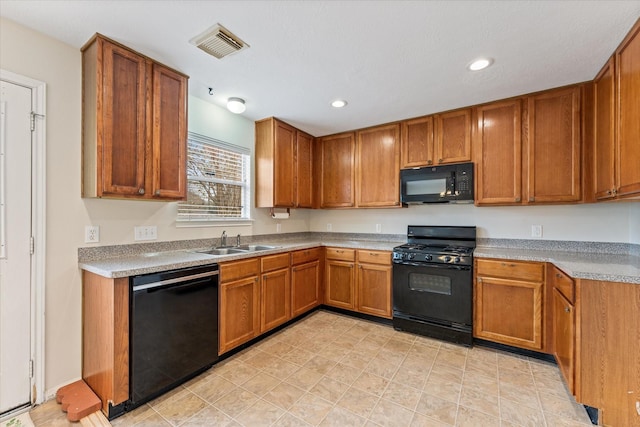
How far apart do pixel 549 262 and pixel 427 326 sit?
125 cm

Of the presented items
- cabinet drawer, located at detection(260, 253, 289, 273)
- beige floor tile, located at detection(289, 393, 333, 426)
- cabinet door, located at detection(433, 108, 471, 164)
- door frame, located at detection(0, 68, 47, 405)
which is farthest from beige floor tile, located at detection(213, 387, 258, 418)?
cabinet door, located at detection(433, 108, 471, 164)

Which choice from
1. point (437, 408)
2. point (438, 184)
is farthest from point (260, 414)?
point (438, 184)

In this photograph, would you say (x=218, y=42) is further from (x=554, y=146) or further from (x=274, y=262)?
(x=554, y=146)

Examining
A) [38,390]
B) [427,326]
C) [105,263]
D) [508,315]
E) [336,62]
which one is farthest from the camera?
[427,326]

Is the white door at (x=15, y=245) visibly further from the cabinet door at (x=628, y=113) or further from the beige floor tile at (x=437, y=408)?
the cabinet door at (x=628, y=113)

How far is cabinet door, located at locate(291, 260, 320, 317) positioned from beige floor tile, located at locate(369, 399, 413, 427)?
1.49 meters

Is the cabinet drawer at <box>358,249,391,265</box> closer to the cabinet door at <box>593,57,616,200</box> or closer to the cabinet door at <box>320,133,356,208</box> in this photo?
the cabinet door at <box>320,133,356,208</box>

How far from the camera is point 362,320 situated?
3377mm

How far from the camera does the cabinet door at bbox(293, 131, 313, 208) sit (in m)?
3.71

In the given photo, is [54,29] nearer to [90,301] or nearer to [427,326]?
[90,301]

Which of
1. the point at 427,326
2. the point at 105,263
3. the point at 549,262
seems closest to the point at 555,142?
the point at 549,262

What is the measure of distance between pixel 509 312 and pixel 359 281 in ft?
4.96

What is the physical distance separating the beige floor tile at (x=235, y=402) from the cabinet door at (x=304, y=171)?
2.22 m

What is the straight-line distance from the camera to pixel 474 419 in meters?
1.72
